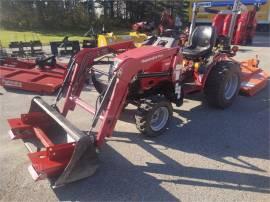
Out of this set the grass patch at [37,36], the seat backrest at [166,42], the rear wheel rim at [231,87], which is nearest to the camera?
the seat backrest at [166,42]

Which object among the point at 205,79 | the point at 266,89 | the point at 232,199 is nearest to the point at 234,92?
the point at 205,79

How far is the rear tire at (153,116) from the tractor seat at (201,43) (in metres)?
1.64

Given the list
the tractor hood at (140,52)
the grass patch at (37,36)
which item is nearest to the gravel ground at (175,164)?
the tractor hood at (140,52)

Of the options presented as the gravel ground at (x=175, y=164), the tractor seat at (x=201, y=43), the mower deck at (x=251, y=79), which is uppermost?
the tractor seat at (x=201, y=43)

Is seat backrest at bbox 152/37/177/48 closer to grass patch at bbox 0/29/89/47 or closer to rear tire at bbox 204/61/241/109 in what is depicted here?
rear tire at bbox 204/61/241/109

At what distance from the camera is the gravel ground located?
334 centimetres

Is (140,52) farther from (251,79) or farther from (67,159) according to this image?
(251,79)

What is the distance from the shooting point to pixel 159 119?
465 cm

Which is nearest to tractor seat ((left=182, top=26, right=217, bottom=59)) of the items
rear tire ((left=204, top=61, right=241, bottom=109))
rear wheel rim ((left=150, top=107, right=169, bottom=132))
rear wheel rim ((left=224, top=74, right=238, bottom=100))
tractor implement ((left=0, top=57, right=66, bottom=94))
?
rear tire ((left=204, top=61, right=241, bottom=109))

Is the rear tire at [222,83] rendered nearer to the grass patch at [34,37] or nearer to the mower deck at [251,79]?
the mower deck at [251,79]

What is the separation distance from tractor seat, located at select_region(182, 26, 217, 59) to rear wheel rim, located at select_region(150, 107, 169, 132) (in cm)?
164

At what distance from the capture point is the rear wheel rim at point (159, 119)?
4.53 m

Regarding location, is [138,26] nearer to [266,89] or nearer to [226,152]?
[266,89]

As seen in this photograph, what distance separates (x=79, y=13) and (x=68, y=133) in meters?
20.5
